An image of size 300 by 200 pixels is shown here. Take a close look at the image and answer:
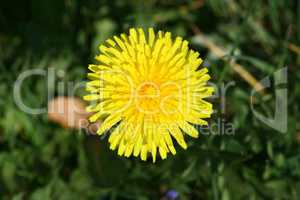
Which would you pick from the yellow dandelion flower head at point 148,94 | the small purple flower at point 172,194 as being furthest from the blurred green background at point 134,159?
the yellow dandelion flower head at point 148,94

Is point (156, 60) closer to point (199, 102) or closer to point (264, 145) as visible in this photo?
point (199, 102)

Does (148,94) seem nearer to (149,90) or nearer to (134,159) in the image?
(149,90)

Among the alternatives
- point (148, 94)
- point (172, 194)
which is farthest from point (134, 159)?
point (148, 94)

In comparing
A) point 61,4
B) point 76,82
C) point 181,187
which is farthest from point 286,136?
point 61,4

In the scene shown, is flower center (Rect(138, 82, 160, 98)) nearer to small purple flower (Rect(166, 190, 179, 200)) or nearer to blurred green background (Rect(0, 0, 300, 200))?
blurred green background (Rect(0, 0, 300, 200))

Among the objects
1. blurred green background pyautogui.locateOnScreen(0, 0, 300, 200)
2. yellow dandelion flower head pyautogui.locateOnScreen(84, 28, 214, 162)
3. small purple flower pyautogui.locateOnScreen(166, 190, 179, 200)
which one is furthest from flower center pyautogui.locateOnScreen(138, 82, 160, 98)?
small purple flower pyautogui.locateOnScreen(166, 190, 179, 200)
